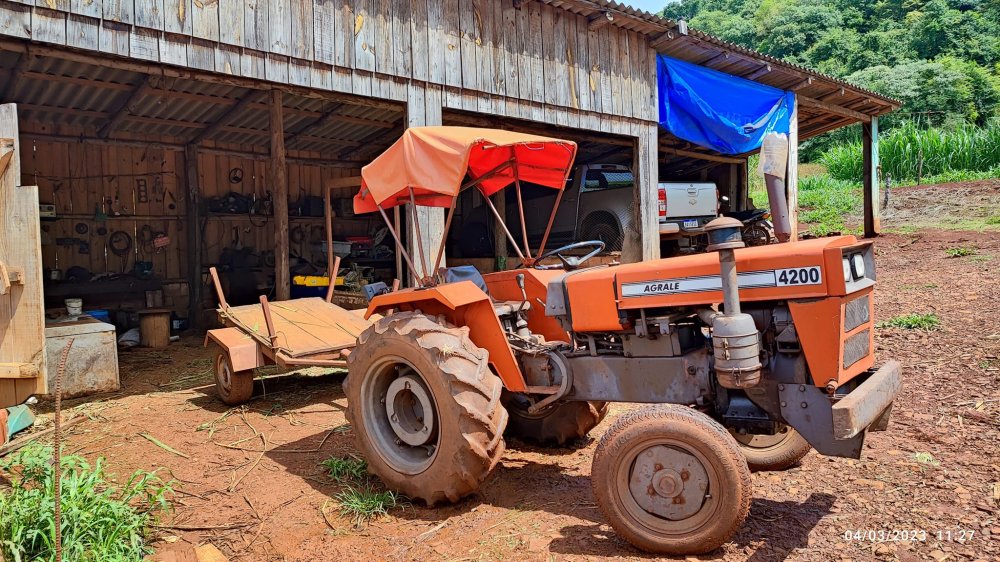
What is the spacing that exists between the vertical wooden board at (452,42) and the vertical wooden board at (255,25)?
2043 mm

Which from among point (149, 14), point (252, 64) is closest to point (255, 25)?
point (252, 64)

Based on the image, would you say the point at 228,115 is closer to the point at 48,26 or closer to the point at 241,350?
the point at 48,26

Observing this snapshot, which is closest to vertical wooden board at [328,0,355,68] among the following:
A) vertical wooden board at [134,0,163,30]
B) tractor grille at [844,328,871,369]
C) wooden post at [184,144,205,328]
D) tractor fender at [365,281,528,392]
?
vertical wooden board at [134,0,163,30]

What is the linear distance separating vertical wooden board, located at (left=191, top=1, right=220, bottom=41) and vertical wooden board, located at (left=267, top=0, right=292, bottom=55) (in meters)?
0.49

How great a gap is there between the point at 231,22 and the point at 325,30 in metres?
0.93

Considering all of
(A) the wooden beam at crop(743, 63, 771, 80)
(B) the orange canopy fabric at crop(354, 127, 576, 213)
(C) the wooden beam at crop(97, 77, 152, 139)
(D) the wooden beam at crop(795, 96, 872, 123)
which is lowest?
(B) the orange canopy fabric at crop(354, 127, 576, 213)

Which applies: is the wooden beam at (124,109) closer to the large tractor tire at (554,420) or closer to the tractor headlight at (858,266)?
the large tractor tire at (554,420)

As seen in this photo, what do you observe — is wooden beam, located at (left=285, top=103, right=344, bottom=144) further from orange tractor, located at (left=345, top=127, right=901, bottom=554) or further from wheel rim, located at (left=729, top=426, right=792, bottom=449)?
wheel rim, located at (left=729, top=426, right=792, bottom=449)

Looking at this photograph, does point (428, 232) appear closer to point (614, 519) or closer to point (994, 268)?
point (614, 519)

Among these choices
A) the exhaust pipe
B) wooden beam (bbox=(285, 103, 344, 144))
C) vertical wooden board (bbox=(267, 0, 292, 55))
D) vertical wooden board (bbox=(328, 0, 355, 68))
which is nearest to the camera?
the exhaust pipe

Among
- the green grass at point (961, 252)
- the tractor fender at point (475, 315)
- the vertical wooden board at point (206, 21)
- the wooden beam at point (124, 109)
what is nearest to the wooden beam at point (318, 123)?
the wooden beam at point (124, 109)

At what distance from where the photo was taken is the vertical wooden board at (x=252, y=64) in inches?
235

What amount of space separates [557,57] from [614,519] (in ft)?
22.9

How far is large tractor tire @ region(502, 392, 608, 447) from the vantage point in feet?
13.1
